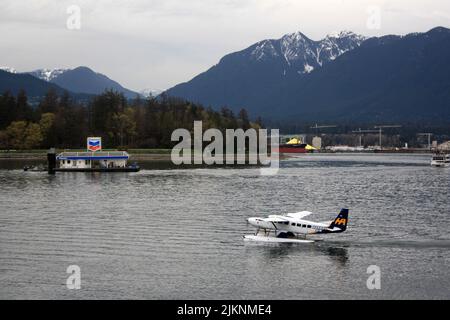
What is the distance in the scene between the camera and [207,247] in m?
58.7

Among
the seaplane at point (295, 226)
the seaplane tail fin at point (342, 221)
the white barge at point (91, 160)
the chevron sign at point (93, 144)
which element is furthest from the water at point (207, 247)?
the chevron sign at point (93, 144)

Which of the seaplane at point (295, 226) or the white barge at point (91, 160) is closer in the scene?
the seaplane at point (295, 226)

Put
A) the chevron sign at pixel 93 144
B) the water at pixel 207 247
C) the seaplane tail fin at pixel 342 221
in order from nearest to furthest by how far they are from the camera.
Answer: the water at pixel 207 247 < the seaplane tail fin at pixel 342 221 < the chevron sign at pixel 93 144

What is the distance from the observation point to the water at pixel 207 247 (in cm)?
4569

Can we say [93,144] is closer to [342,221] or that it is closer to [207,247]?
[207,247]

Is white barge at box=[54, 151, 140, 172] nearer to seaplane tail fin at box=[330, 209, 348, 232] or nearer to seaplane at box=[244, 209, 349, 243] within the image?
seaplane at box=[244, 209, 349, 243]

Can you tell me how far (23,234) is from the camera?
2552 inches

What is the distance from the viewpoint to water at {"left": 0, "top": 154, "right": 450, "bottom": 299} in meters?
45.7

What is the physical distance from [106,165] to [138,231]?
96441 mm

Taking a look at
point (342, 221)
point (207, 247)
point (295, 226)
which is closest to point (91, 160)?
point (295, 226)

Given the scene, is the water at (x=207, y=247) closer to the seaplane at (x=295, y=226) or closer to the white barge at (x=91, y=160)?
the seaplane at (x=295, y=226)

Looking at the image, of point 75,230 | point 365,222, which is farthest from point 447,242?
point 75,230
